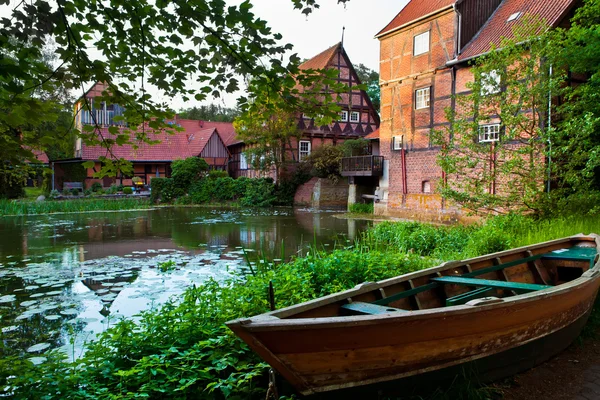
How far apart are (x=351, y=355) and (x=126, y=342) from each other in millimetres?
2101

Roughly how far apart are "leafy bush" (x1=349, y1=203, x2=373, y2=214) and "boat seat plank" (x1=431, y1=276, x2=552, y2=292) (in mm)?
18514

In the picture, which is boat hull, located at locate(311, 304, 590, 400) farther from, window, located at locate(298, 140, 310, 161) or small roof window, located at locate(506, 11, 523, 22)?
window, located at locate(298, 140, 310, 161)

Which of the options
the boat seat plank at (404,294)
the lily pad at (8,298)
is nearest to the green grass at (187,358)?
the boat seat plank at (404,294)

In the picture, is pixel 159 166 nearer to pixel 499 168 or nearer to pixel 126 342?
pixel 499 168

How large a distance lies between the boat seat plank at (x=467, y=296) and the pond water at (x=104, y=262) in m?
3.02

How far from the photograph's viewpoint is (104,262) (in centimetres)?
940

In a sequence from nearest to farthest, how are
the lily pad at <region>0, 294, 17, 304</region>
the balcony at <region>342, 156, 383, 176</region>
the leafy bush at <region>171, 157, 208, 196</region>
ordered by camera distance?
1. the lily pad at <region>0, 294, 17, 304</region>
2. the balcony at <region>342, 156, 383, 176</region>
3. the leafy bush at <region>171, 157, 208, 196</region>

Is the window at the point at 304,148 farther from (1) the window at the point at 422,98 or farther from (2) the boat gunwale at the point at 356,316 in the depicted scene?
(2) the boat gunwale at the point at 356,316

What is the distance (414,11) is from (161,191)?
1996 cm

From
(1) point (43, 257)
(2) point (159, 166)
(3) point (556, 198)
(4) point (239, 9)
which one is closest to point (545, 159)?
(3) point (556, 198)

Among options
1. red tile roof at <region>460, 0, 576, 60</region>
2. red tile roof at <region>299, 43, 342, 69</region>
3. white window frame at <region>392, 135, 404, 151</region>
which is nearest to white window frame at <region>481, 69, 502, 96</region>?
red tile roof at <region>460, 0, 576, 60</region>

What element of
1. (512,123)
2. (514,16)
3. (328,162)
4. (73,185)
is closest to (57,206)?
(73,185)

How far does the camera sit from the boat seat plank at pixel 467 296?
4.13 metres

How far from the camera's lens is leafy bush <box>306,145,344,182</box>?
25905 millimetres
